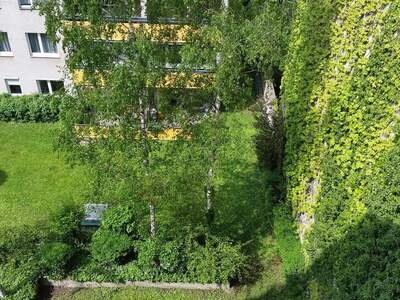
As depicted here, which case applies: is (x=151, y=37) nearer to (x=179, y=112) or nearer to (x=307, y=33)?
(x=179, y=112)

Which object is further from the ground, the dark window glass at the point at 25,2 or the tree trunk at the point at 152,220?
the dark window glass at the point at 25,2

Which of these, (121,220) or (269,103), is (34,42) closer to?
(269,103)

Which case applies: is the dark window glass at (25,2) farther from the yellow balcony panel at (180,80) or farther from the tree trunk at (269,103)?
the tree trunk at (269,103)

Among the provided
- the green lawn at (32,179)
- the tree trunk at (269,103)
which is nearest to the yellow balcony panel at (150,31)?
the green lawn at (32,179)

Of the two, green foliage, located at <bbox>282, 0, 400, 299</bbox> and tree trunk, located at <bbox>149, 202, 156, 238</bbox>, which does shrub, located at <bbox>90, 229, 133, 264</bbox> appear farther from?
green foliage, located at <bbox>282, 0, 400, 299</bbox>

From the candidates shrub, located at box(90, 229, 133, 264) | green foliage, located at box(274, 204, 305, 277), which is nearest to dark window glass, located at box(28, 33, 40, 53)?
shrub, located at box(90, 229, 133, 264)

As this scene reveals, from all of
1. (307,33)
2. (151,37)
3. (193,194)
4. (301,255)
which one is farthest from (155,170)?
(307,33)
